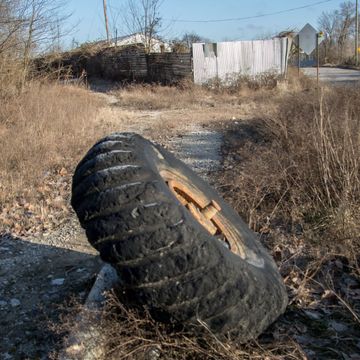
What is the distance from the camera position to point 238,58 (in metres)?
22.8

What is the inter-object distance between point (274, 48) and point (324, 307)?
21496mm

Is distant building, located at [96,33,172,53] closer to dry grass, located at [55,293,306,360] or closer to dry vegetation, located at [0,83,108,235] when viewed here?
dry vegetation, located at [0,83,108,235]

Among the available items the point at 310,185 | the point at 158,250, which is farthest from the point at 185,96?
the point at 158,250

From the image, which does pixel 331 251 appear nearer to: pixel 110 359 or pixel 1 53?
pixel 110 359

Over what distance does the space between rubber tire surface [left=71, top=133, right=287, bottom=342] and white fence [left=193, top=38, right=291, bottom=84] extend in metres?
19.5

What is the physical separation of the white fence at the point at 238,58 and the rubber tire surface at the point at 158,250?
1953cm

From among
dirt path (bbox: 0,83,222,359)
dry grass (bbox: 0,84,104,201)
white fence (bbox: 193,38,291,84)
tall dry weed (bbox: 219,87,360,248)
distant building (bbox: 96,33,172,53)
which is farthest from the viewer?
distant building (bbox: 96,33,172,53)

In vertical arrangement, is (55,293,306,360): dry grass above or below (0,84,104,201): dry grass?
below

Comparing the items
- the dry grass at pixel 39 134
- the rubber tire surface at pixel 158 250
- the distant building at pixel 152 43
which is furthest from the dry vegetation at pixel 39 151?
the distant building at pixel 152 43

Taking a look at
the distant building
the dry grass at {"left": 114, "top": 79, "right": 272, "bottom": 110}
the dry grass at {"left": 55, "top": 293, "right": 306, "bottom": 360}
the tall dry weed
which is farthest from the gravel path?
the distant building

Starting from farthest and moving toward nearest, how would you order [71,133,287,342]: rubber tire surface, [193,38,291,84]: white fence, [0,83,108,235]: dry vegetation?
[193,38,291,84]: white fence < [0,83,108,235]: dry vegetation < [71,133,287,342]: rubber tire surface

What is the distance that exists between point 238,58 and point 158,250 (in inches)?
839

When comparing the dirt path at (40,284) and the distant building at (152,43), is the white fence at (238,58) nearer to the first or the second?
the distant building at (152,43)

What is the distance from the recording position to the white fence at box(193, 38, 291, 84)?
862 inches
